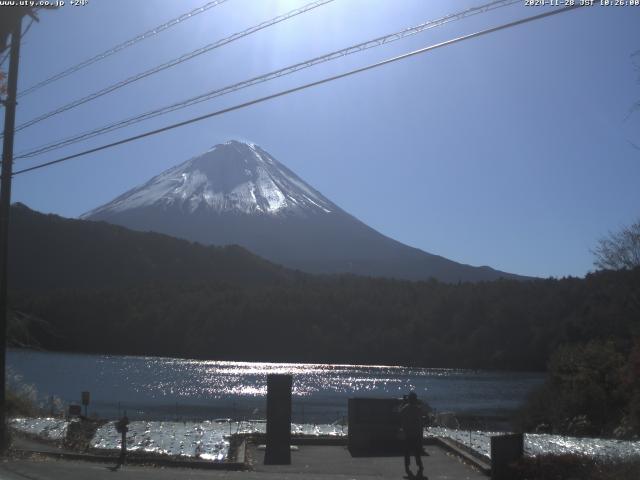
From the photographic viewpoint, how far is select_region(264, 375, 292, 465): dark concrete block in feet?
50.5

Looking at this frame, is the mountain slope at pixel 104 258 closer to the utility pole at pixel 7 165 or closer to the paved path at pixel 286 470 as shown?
the utility pole at pixel 7 165

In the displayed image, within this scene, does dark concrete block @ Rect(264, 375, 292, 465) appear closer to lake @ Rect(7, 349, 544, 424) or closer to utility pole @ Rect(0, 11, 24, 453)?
utility pole @ Rect(0, 11, 24, 453)

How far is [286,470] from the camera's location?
14.8 m

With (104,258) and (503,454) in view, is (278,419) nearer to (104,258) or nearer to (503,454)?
(503,454)

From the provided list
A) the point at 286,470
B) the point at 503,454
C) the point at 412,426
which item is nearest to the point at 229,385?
the point at 286,470

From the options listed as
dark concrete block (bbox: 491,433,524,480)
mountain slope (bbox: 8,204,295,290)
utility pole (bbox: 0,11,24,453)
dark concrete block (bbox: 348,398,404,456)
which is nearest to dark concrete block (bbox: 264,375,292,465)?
dark concrete block (bbox: 348,398,404,456)

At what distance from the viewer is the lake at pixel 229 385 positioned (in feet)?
157

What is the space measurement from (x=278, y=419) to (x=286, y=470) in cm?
102

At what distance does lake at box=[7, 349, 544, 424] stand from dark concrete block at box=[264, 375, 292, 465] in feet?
52.6

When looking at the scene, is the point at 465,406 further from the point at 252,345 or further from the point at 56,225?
the point at 56,225

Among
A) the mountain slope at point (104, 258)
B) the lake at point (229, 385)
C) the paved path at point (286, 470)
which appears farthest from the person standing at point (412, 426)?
the mountain slope at point (104, 258)

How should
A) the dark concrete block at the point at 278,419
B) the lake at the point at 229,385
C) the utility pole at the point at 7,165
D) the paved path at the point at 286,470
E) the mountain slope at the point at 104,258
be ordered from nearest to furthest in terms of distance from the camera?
the paved path at the point at 286,470
the dark concrete block at the point at 278,419
the utility pole at the point at 7,165
the lake at the point at 229,385
the mountain slope at the point at 104,258

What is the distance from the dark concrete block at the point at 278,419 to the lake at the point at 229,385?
16.0 metres

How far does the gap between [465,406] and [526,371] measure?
3259 cm
